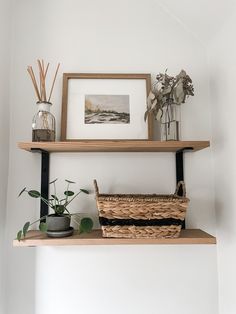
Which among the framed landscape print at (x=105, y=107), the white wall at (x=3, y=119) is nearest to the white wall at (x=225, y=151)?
the framed landscape print at (x=105, y=107)

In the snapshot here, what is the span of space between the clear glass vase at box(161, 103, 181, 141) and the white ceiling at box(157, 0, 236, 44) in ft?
1.15

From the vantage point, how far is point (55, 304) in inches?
37.4

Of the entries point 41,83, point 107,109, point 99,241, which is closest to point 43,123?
point 41,83

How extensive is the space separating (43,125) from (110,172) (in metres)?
0.33

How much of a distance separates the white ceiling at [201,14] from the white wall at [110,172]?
34mm

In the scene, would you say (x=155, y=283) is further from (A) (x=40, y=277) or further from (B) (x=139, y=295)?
(A) (x=40, y=277)

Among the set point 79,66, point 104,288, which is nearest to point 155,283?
point 104,288

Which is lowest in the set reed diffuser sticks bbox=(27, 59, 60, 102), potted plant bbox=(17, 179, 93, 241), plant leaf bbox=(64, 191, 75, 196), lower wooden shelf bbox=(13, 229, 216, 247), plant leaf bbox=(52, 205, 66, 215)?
lower wooden shelf bbox=(13, 229, 216, 247)

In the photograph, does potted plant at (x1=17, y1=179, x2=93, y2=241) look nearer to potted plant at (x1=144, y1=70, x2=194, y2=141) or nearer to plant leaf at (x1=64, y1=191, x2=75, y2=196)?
plant leaf at (x1=64, y1=191, x2=75, y2=196)

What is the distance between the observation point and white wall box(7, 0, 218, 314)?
961mm

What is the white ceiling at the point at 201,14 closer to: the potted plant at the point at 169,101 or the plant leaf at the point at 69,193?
the potted plant at the point at 169,101

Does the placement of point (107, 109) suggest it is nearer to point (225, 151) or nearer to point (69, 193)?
point (69, 193)

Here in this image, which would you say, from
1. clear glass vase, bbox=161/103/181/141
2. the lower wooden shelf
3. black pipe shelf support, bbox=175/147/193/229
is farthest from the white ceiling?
the lower wooden shelf

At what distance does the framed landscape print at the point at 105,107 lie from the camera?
984mm
